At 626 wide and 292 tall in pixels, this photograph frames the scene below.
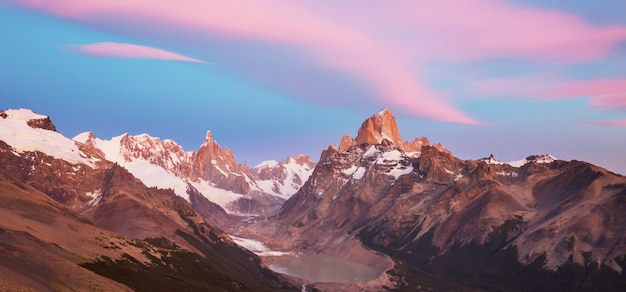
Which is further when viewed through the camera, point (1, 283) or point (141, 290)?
point (141, 290)

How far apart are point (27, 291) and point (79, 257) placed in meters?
81.5

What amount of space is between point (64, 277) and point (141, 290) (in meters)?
44.8

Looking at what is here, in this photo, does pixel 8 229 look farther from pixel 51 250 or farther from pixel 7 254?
pixel 7 254

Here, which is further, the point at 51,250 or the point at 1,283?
the point at 51,250

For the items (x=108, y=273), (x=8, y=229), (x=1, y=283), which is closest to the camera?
(x=1, y=283)

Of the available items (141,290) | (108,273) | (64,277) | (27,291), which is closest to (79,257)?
(108,273)

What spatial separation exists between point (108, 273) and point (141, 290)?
12.3 meters

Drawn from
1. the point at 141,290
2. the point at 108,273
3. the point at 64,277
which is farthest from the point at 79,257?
the point at 64,277

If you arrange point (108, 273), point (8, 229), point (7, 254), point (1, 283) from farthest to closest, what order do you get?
1. point (108, 273)
2. point (8, 229)
3. point (7, 254)
4. point (1, 283)

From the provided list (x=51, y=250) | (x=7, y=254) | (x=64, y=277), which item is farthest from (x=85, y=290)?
(x=51, y=250)

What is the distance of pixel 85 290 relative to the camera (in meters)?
148

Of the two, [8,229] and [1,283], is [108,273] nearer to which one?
A: [8,229]

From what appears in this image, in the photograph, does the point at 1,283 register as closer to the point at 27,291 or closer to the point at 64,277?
the point at 27,291

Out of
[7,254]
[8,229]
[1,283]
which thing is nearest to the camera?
[1,283]
